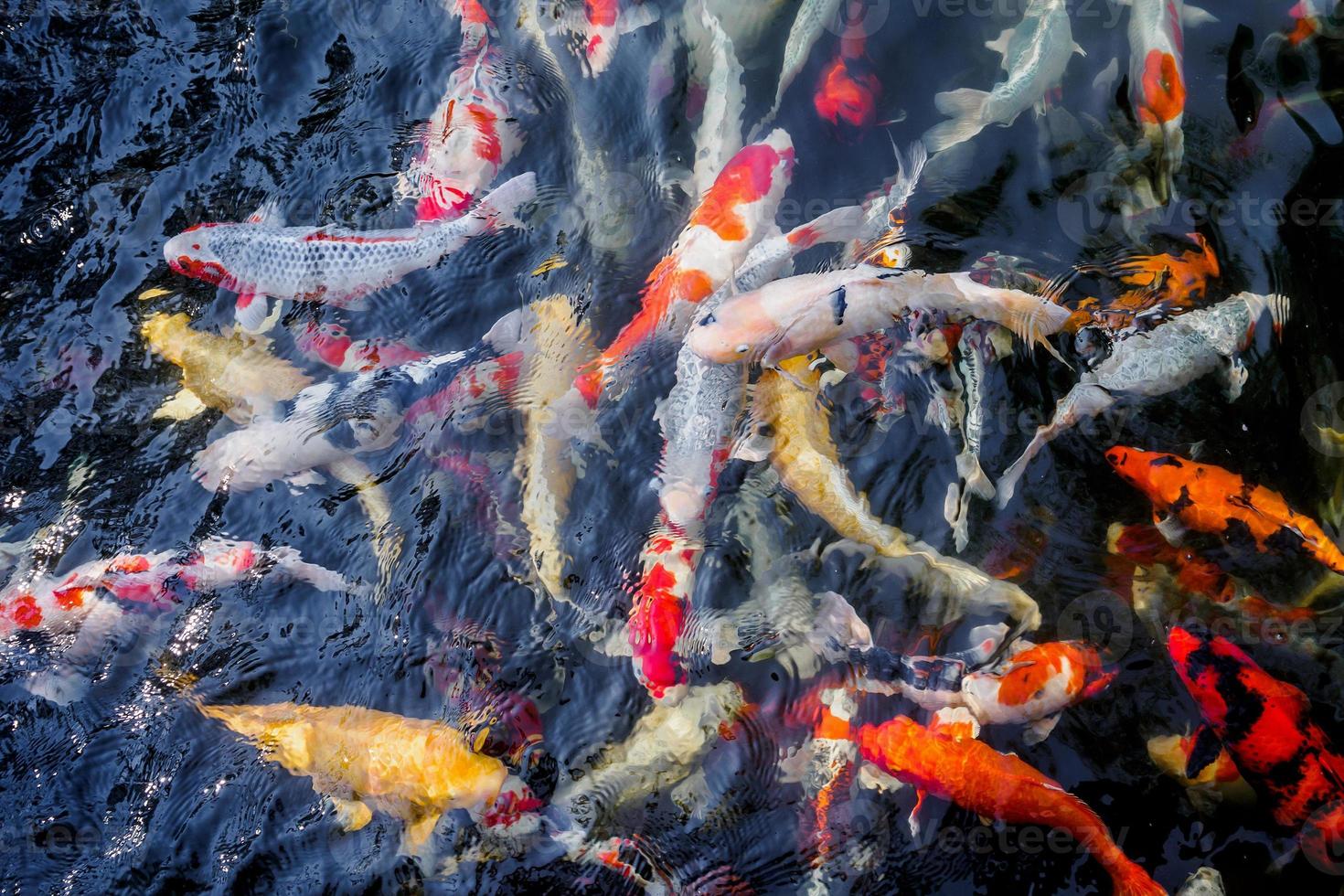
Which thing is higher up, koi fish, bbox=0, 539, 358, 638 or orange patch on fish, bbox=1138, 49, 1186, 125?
orange patch on fish, bbox=1138, 49, 1186, 125

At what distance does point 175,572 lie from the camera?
4.86m

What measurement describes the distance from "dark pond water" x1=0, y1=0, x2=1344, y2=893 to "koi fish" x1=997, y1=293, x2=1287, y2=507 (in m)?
0.09

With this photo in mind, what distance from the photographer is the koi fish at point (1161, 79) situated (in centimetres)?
523

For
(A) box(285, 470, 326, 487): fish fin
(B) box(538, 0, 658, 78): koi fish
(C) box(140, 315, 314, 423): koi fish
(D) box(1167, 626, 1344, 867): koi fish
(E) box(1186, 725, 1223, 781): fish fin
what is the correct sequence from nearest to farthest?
(D) box(1167, 626, 1344, 867): koi fish < (E) box(1186, 725, 1223, 781): fish fin < (A) box(285, 470, 326, 487): fish fin < (C) box(140, 315, 314, 423): koi fish < (B) box(538, 0, 658, 78): koi fish

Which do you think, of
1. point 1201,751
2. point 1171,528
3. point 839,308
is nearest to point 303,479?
point 839,308

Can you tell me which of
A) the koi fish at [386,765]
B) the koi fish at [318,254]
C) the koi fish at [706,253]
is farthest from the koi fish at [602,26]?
the koi fish at [386,765]

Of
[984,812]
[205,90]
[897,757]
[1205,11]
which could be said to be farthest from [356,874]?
[1205,11]

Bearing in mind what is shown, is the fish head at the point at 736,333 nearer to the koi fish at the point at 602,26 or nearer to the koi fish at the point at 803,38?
the koi fish at the point at 803,38

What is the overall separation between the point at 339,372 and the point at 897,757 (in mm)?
3726

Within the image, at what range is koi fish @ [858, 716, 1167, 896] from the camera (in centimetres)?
391

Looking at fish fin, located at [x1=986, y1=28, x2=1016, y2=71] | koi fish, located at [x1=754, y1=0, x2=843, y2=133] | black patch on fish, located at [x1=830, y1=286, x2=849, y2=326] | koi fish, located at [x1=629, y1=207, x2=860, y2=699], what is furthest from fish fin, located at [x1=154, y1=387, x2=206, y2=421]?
fish fin, located at [x1=986, y1=28, x2=1016, y2=71]

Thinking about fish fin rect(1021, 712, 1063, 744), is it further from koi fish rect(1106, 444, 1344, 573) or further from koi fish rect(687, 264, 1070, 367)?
koi fish rect(687, 264, 1070, 367)

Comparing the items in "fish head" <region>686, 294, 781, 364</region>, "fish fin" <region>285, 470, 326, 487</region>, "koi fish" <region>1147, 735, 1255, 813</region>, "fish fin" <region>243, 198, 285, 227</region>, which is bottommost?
"koi fish" <region>1147, 735, 1255, 813</region>

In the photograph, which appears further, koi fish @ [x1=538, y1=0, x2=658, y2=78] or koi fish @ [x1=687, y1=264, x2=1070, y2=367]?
koi fish @ [x1=538, y1=0, x2=658, y2=78]
